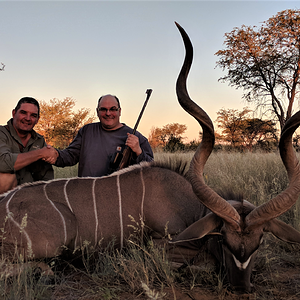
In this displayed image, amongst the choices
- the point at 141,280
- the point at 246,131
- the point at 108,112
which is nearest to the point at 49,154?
the point at 108,112

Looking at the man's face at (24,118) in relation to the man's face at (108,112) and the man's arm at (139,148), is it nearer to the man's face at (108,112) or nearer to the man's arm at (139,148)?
the man's face at (108,112)

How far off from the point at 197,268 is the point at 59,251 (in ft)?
3.74

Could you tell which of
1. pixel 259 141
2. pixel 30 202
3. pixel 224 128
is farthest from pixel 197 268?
pixel 224 128

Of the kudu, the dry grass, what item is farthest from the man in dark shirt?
the dry grass

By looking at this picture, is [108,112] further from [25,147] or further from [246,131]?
[246,131]

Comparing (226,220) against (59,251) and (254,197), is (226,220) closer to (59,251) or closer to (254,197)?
(59,251)

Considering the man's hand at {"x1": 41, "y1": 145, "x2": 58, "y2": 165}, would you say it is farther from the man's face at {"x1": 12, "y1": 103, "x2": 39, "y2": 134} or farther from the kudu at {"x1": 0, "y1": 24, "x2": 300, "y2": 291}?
the kudu at {"x1": 0, "y1": 24, "x2": 300, "y2": 291}

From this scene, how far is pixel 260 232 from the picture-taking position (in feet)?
6.86

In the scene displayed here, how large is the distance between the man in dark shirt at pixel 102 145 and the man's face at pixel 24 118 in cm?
52

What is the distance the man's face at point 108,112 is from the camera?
13.4 ft

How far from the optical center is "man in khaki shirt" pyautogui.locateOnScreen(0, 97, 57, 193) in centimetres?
348

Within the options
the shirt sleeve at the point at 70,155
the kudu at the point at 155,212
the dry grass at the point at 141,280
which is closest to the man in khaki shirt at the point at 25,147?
the shirt sleeve at the point at 70,155

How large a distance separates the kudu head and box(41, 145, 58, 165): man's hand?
1.99m

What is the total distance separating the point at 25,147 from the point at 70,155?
58 cm
